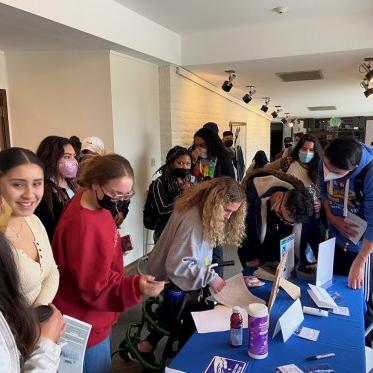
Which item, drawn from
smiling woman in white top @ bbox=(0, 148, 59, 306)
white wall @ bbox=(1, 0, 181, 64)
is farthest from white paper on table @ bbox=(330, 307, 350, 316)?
white wall @ bbox=(1, 0, 181, 64)

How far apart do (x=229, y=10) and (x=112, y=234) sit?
2854 millimetres

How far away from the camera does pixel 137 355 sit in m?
1.98

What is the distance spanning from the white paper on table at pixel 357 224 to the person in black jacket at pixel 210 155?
1.68m

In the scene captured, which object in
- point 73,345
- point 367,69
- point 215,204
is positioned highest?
point 367,69

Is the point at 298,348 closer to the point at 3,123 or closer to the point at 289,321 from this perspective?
the point at 289,321

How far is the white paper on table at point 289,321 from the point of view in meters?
1.33

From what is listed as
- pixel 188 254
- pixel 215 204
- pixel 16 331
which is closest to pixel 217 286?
pixel 188 254

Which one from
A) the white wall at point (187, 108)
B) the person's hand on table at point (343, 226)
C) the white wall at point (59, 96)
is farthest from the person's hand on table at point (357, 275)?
the white wall at point (187, 108)

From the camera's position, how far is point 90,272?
128 cm

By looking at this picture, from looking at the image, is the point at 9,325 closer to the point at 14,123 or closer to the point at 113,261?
the point at 113,261

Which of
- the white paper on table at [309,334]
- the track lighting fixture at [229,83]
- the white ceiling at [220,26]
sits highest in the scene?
the white ceiling at [220,26]

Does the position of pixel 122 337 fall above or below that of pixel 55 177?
below

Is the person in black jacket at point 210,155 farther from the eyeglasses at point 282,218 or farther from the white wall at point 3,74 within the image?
the white wall at point 3,74

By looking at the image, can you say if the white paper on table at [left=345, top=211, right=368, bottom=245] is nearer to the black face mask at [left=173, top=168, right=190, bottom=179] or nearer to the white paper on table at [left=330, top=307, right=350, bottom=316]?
the white paper on table at [left=330, top=307, right=350, bottom=316]
